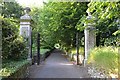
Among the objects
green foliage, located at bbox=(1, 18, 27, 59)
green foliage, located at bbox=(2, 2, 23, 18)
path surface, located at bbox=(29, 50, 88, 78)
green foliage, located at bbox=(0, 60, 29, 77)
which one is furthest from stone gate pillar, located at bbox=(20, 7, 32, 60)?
green foliage, located at bbox=(2, 2, 23, 18)

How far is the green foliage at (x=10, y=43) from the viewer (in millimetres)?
11328

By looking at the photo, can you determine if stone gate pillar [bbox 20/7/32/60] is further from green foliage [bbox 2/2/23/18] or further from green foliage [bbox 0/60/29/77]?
green foliage [bbox 2/2/23/18]

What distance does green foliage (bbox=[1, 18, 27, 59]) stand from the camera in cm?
1133

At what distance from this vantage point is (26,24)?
1666cm

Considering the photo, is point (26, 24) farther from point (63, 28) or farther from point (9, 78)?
point (9, 78)

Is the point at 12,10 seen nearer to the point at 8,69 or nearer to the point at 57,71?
the point at 57,71

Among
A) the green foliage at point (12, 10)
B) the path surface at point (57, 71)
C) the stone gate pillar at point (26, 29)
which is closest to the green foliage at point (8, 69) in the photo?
the path surface at point (57, 71)

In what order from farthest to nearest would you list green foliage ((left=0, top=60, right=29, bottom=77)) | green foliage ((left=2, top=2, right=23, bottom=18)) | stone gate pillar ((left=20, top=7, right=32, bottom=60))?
green foliage ((left=2, top=2, right=23, bottom=18)), stone gate pillar ((left=20, top=7, right=32, bottom=60)), green foliage ((left=0, top=60, right=29, bottom=77))

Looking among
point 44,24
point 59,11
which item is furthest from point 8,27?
point 44,24

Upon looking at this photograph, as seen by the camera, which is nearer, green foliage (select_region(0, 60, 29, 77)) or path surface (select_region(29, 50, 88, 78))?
green foliage (select_region(0, 60, 29, 77))

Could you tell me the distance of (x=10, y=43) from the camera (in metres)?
12.6

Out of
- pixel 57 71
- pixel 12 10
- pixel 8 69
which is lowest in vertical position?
pixel 57 71

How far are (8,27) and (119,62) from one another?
5395mm

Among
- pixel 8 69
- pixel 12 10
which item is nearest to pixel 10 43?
pixel 8 69
